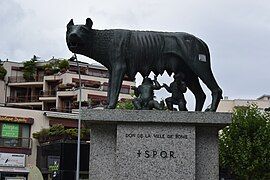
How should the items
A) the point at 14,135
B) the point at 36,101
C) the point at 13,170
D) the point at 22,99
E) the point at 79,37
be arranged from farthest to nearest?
the point at 22,99 → the point at 36,101 → the point at 14,135 → the point at 13,170 → the point at 79,37

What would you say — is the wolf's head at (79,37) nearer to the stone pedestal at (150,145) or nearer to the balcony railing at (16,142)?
the stone pedestal at (150,145)

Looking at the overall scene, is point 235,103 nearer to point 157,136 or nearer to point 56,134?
point 56,134

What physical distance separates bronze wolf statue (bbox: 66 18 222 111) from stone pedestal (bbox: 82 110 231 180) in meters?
0.63

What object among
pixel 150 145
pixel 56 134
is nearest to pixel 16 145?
pixel 56 134

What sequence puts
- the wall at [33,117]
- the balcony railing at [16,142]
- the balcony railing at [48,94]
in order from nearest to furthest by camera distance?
the balcony railing at [16,142], the wall at [33,117], the balcony railing at [48,94]

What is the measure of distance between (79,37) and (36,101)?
212 ft

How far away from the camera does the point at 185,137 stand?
10961 mm

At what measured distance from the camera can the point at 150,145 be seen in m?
10.9

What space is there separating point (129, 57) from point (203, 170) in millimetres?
2583

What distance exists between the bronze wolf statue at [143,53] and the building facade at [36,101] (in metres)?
32.2

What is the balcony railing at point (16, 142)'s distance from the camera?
53500mm

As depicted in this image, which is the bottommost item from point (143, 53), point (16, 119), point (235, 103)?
point (143, 53)

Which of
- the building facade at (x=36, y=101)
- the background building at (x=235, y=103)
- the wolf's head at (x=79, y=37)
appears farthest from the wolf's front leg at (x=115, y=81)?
the background building at (x=235, y=103)

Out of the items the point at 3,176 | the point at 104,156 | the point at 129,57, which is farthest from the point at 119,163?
the point at 3,176
